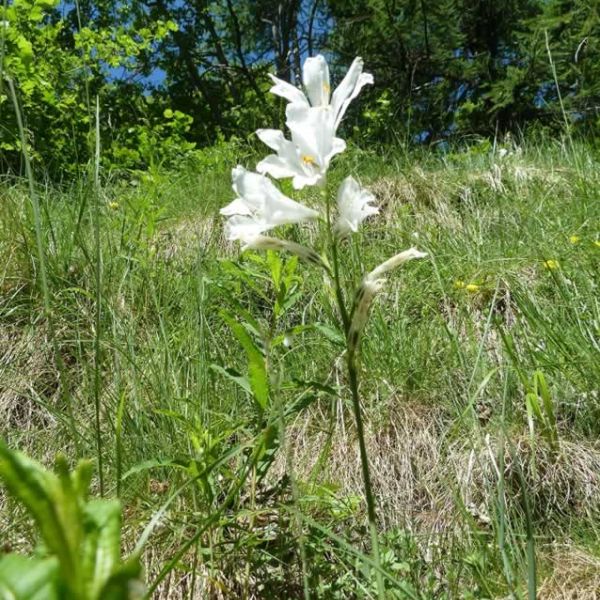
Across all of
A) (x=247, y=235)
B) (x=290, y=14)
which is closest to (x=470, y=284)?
(x=247, y=235)

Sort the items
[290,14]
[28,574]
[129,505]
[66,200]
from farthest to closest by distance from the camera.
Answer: [290,14] < [66,200] < [129,505] < [28,574]

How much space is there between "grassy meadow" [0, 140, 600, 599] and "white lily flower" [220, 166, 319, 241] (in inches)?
7.5

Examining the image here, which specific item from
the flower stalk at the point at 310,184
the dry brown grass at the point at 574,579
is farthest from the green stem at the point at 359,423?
the dry brown grass at the point at 574,579

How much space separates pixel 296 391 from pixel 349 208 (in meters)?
0.96

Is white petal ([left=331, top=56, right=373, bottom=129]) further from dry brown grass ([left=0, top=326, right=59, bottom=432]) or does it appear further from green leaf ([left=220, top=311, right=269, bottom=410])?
dry brown grass ([left=0, top=326, right=59, bottom=432])

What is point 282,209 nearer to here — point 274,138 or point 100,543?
point 274,138

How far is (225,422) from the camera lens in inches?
59.4

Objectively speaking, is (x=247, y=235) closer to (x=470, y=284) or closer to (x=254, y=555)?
(x=254, y=555)

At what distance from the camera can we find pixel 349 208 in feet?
2.52

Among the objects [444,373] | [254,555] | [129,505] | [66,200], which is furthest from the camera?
[66,200]

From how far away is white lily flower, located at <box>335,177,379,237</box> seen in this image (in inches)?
30.0

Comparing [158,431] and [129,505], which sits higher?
[158,431]

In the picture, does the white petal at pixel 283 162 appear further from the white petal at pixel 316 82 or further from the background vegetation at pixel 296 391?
the background vegetation at pixel 296 391

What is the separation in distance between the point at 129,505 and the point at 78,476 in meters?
1.18
